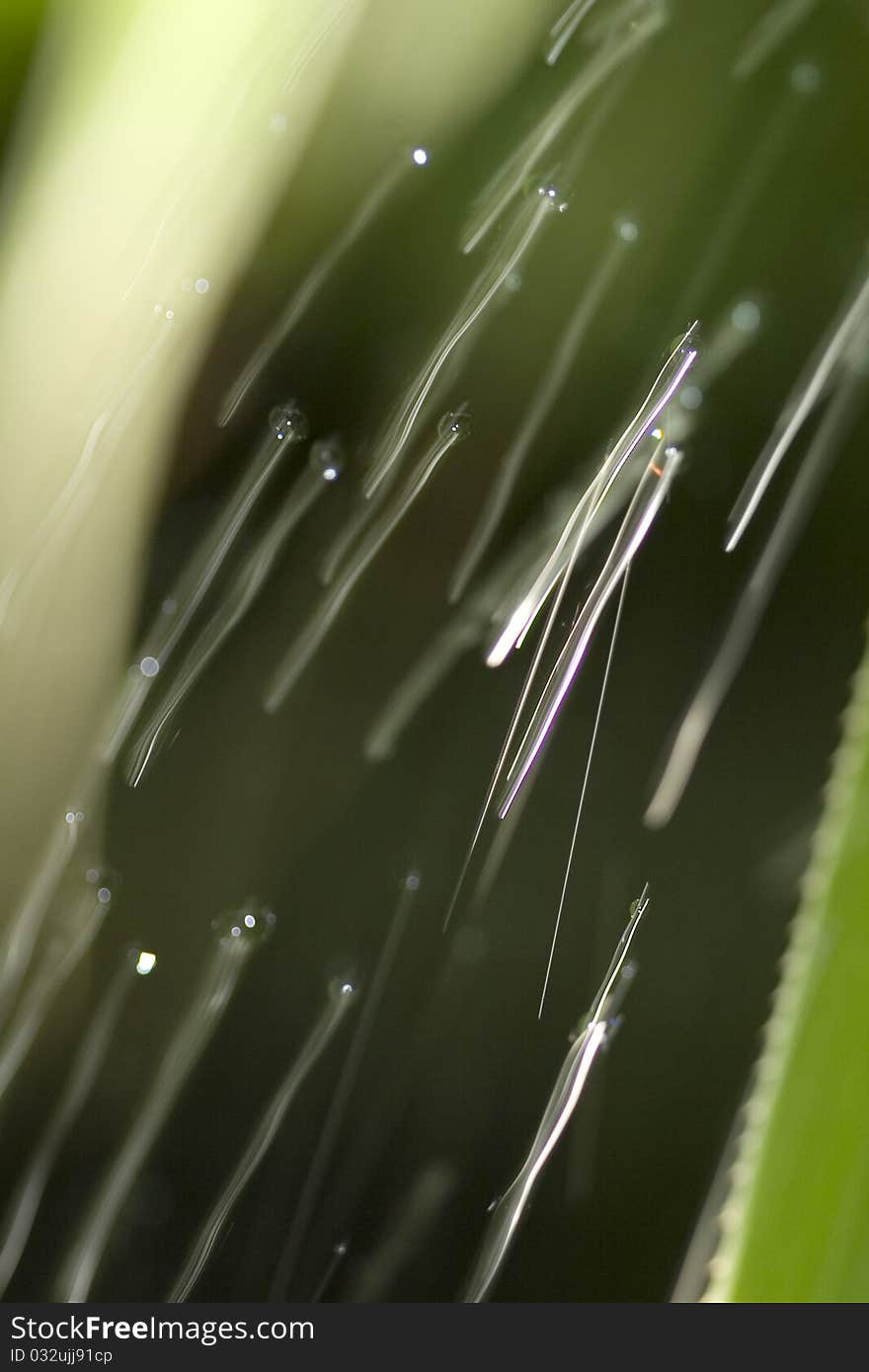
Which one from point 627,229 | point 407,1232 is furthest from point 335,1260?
point 627,229

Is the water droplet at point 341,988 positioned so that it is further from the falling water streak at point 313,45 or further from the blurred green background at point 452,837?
the falling water streak at point 313,45

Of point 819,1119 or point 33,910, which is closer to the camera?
point 819,1119

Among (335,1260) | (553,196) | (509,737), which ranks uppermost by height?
(553,196)

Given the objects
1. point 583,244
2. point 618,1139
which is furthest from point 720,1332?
point 583,244

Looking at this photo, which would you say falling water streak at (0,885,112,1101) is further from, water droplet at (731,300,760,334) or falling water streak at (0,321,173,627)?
water droplet at (731,300,760,334)

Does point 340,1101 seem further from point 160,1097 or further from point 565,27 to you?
point 565,27

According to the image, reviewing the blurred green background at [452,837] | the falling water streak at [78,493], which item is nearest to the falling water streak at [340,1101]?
the blurred green background at [452,837]

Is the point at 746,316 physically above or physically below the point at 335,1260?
above
